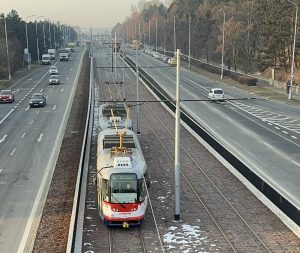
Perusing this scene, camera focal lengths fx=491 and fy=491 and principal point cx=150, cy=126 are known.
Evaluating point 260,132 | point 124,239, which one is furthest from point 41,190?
point 260,132

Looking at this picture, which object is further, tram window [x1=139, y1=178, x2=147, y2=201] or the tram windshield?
tram window [x1=139, y1=178, x2=147, y2=201]

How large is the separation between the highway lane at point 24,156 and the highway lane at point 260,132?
41.0ft

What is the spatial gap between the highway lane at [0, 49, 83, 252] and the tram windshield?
3.77 meters

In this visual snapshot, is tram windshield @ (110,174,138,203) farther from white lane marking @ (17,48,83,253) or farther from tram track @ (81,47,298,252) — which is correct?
white lane marking @ (17,48,83,253)

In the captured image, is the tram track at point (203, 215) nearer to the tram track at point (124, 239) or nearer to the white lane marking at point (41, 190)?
the tram track at point (124, 239)

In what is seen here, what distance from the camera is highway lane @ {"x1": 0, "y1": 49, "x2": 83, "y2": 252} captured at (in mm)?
20969

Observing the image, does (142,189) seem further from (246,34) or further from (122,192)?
(246,34)

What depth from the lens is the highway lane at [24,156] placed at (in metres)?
21.0

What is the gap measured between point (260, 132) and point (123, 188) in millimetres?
23005

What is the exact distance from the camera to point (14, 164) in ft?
99.7

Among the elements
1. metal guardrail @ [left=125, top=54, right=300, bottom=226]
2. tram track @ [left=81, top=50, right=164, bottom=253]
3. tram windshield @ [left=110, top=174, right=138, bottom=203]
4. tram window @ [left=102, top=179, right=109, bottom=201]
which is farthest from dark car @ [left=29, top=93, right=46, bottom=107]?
tram windshield @ [left=110, top=174, right=138, bottom=203]

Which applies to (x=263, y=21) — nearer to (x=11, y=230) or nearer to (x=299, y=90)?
(x=299, y=90)

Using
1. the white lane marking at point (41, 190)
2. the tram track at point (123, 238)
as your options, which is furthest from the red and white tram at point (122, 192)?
the white lane marking at point (41, 190)

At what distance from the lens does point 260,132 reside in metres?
40.4
